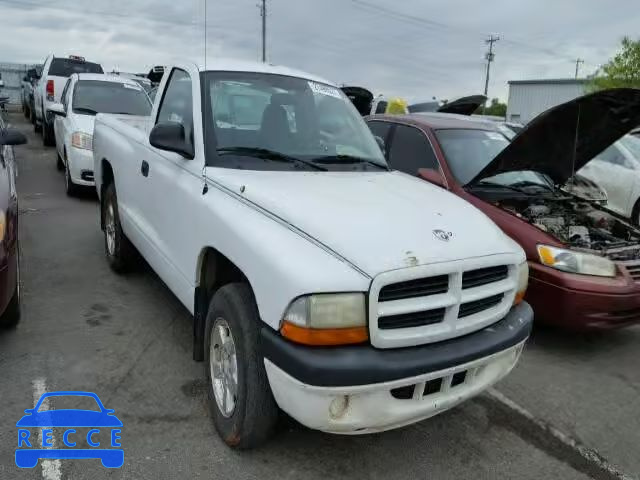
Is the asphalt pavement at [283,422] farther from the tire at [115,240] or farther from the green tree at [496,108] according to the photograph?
the green tree at [496,108]

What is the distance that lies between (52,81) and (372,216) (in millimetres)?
A: 13838

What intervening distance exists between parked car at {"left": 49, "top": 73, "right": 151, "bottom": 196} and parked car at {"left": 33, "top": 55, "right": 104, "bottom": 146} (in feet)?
14.4

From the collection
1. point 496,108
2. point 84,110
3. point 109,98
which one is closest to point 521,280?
point 84,110

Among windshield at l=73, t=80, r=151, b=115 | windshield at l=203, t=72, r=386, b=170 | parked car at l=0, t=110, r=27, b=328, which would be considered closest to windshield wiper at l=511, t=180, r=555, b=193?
windshield at l=203, t=72, r=386, b=170

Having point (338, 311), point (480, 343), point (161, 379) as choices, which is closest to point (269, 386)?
point (338, 311)

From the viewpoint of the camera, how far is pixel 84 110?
8.92 metres

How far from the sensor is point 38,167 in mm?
11312

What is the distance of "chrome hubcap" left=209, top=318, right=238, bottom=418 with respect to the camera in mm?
2791

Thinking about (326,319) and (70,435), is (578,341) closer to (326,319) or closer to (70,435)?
(326,319)

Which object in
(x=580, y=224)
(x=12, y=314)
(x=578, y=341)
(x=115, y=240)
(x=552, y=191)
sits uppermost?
(x=552, y=191)

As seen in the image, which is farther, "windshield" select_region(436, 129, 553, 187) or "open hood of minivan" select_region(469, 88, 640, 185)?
"windshield" select_region(436, 129, 553, 187)

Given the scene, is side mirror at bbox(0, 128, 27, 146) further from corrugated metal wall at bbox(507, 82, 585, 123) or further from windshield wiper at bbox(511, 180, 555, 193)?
corrugated metal wall at bbox(507, 82, 585, 123)

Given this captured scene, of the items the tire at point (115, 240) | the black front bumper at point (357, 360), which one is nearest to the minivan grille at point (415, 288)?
the black front bumper at point (357, 360)

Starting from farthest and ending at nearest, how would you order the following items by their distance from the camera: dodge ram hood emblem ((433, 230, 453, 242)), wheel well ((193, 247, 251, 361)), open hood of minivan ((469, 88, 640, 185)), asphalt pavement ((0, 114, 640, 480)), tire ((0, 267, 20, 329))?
1. open hood of minivan ((469, 88, 640, 185))
2. tire ((0, 267, 20, 329))
3. wheel well ((193, 247, 251, 361))
4. asphalt pavement ((0, 114, 640, 480))
5. dodge ram hood emblem ((433, 230, 453, 242))
